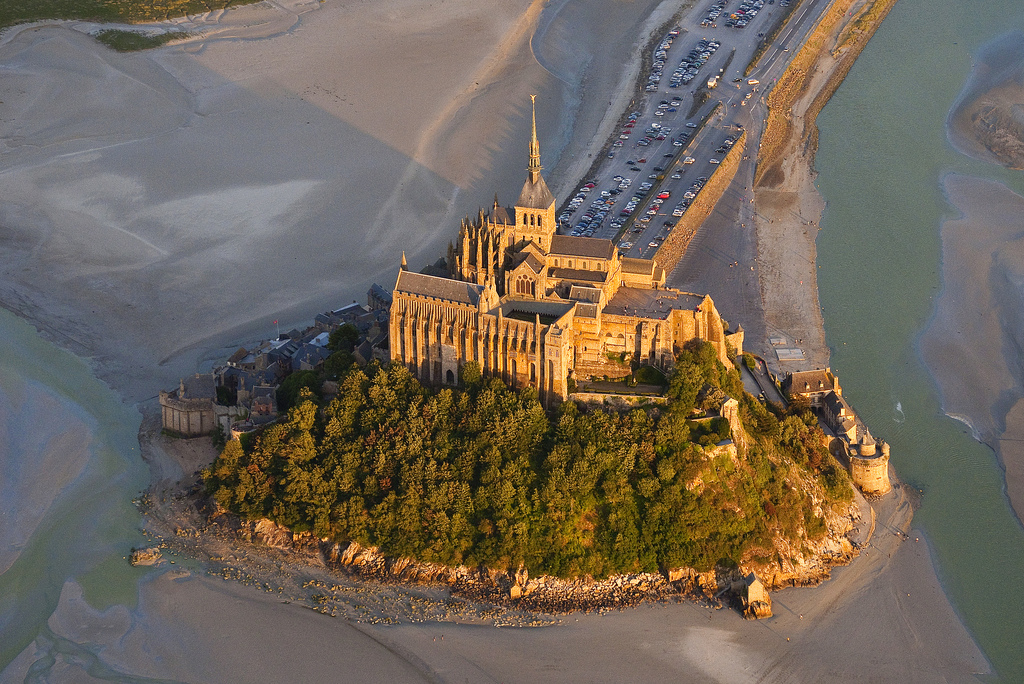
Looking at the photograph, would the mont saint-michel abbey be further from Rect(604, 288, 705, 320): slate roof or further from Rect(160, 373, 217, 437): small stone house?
Rect(160, 373, 217, 437): small stone house

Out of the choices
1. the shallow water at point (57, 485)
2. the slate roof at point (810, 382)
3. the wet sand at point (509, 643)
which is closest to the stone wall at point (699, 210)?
the slate roof at point (810, 382)

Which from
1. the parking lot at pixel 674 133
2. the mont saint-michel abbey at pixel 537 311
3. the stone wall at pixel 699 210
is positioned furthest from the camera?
the parking lot at pixel 674 133

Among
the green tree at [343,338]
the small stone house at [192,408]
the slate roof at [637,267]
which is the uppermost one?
the slate roof at [637,267]

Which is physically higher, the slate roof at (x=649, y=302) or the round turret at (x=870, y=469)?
the slate roof at (x=649, y=302)

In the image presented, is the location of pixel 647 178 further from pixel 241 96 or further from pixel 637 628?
pixel 637 628

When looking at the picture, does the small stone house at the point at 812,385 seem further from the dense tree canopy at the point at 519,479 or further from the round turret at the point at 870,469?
the dense tree canopy at the point at 519,479

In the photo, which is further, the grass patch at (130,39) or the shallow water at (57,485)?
the grass patch at (130,39)

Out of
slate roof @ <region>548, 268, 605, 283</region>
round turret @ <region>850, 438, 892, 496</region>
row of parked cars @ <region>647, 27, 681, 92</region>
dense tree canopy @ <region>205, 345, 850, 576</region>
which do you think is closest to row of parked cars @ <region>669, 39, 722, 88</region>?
row of parked cars @ <region>647, 27, 681, 92</region>
